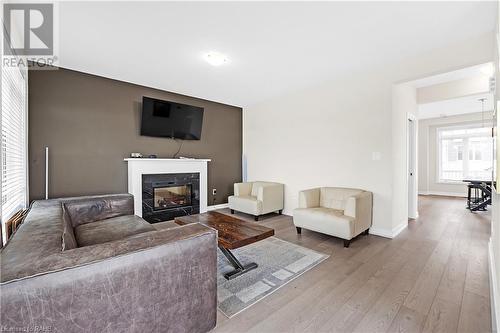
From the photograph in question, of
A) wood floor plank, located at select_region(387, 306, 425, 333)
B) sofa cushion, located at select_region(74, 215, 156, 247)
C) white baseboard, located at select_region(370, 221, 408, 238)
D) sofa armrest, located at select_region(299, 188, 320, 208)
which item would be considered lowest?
wood floor plank, located at select_region(387, 306, 425, 333)

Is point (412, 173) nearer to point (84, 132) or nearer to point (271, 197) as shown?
point (271, 197)

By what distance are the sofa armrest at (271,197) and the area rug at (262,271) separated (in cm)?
121

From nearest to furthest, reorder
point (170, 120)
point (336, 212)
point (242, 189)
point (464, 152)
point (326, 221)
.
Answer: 1. point (326, 221)
2. point (336, 212)
3. point (170, 120)
4. point (242, 189)
5. point (464, 152)

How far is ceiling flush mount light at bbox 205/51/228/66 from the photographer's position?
9.23 ft

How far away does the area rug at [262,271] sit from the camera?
1.80m

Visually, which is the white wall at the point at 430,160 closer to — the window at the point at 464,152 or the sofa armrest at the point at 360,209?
the window at the point at 464,152

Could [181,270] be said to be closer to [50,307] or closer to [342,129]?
[50,307]

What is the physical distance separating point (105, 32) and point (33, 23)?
2.09 ft

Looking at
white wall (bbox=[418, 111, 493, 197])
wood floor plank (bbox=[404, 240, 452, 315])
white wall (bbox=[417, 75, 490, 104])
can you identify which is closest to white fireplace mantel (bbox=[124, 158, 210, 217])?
wood floor plank (bbox=[404, 240, 452, 315])

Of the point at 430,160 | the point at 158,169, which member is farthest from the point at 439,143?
the point at 158,169

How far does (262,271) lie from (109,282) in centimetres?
156

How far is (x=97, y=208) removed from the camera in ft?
8.75

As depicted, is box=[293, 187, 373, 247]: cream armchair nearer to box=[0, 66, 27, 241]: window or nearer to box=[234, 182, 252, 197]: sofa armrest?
box=[234, 182, 252, 197]: sofa armrest

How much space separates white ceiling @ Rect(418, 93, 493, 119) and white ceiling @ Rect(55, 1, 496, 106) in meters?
3.49
